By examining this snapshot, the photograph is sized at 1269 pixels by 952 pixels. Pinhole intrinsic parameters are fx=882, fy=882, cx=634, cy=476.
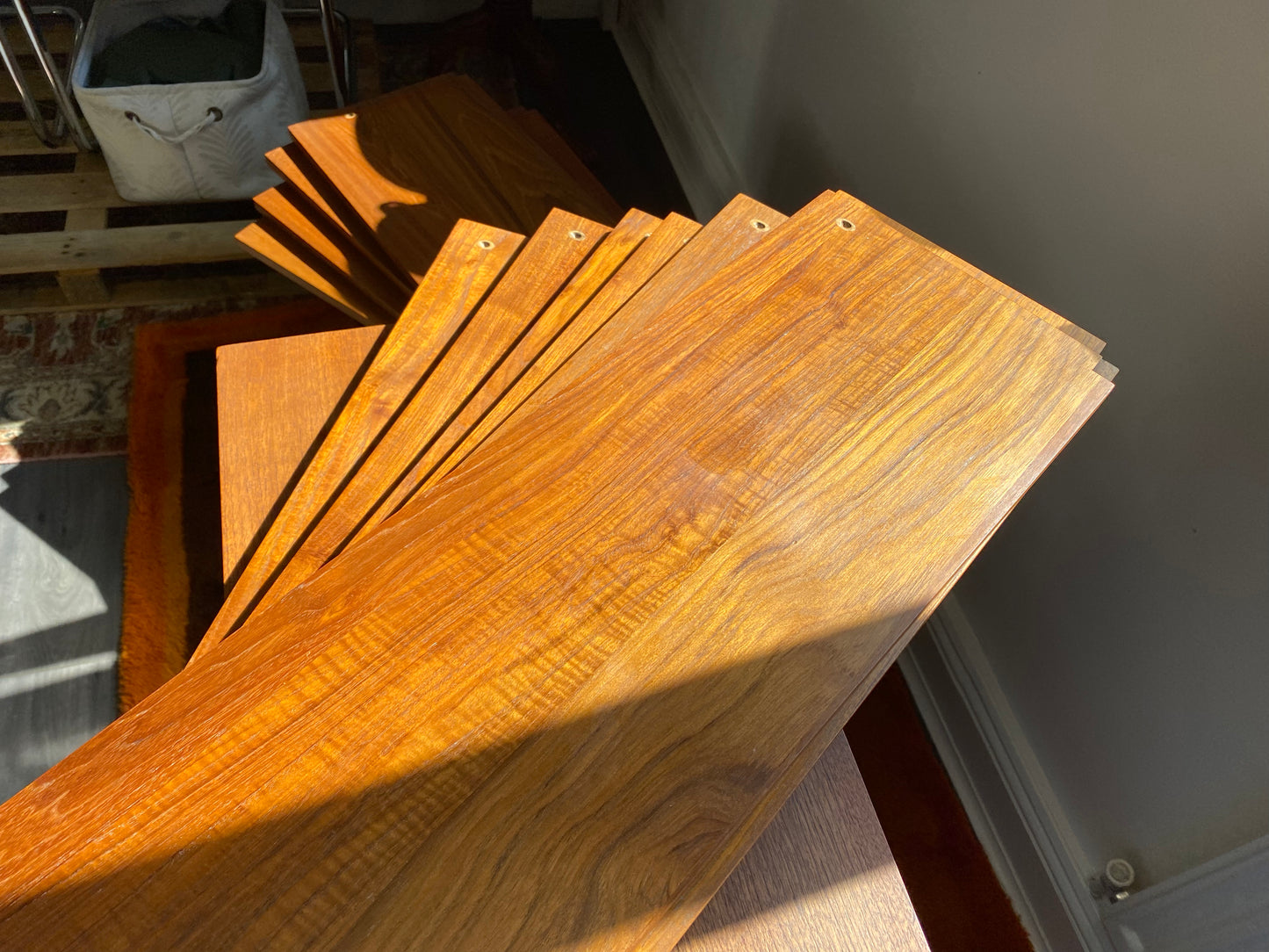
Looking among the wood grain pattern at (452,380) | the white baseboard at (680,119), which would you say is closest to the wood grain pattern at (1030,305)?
the wood grain pattern at (452,380)

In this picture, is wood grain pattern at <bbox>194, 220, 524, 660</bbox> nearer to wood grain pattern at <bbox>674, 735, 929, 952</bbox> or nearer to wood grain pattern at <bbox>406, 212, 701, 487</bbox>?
wood grain pattern at <bbox>406, 212, 701, 487</bbox>

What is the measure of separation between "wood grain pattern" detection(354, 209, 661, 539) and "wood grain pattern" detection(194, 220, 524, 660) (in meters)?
0.11

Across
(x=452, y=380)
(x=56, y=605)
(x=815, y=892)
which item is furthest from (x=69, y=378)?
(x=815, y=892)

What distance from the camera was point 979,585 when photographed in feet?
4.83

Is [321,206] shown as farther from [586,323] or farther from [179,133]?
[586,323]

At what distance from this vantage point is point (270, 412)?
121cm

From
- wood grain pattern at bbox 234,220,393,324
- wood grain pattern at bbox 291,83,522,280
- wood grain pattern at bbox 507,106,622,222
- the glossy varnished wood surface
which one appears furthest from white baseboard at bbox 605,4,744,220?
the glossy varnished wood surface

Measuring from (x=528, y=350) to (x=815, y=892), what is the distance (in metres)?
0.70

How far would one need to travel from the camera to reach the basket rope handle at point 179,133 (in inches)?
71.6

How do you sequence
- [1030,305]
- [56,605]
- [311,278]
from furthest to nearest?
[311,278] → [56,605] → [1030,305]

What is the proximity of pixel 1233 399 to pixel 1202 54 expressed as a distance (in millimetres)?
373

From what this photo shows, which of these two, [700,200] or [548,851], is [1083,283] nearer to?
[548,851]

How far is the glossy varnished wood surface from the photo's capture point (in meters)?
0.60

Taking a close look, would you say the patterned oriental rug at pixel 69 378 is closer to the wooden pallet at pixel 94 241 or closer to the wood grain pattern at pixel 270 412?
the wooden pallet at pixel 94 241
